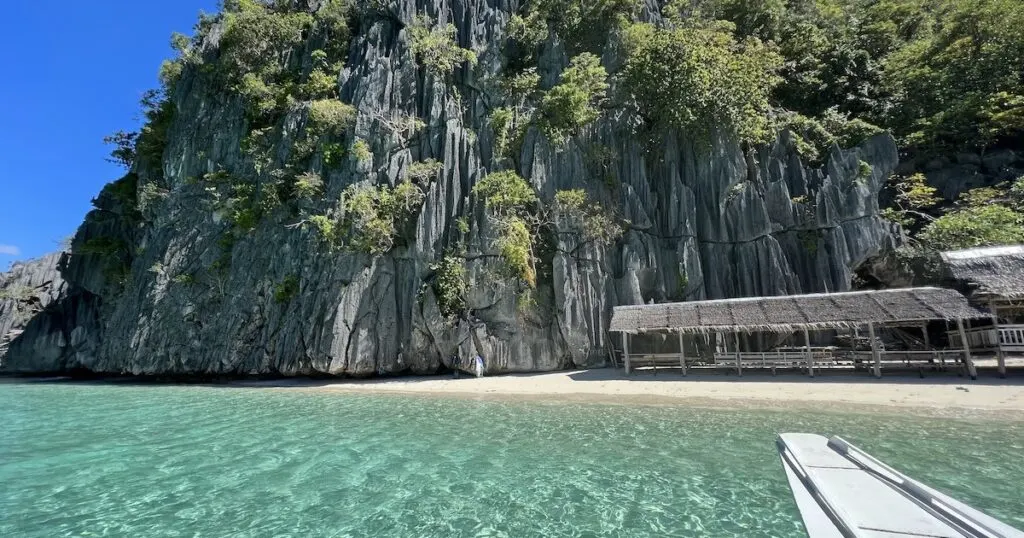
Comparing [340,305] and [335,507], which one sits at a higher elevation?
[340,305]

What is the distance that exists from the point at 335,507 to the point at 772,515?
5.81m

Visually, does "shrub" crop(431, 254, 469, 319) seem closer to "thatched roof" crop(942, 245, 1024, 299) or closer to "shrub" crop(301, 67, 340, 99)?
"shrub" crop(301, 67, 340, 99)

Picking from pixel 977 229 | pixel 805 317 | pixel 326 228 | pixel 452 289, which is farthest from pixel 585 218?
pixel 977 229

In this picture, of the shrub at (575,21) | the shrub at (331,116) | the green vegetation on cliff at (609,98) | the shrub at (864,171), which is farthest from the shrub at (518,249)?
the shrub at (864,171)

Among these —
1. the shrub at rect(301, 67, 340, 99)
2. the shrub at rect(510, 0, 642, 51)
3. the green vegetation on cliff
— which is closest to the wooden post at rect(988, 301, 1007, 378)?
the green vegetation on cliff

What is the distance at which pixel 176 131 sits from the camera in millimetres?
32594

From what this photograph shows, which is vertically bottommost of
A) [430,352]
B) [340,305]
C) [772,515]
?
[772,515]

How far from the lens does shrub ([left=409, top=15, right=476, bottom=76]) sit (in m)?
26.7

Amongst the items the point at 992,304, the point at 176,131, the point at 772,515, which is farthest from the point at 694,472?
the point at 176,131

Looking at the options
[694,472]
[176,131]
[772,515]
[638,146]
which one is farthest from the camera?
[176,131]

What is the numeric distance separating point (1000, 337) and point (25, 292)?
61.3m

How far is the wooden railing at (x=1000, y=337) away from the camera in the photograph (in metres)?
14.5

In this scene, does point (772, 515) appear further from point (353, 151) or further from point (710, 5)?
point (710, 5)

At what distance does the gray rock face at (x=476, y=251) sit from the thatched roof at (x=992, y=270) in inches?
170
